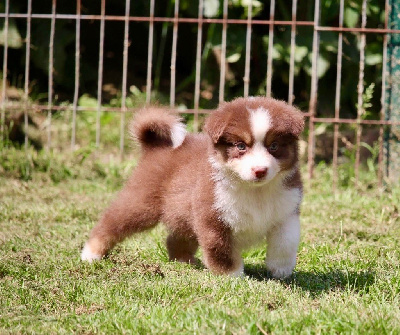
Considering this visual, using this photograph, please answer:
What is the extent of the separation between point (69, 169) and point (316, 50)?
9.02 feet

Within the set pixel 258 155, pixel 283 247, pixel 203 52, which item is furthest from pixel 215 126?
pixel 203 52

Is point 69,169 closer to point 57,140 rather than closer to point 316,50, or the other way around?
point 57,140

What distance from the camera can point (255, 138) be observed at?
3.77 m

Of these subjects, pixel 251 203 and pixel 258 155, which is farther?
pixel 251 203

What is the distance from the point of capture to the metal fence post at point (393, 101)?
6.90m

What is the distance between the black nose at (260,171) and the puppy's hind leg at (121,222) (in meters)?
1.06

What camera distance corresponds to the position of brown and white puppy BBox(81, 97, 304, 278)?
3818mm

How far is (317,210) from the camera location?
5.98 meters

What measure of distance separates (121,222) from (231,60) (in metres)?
4.05

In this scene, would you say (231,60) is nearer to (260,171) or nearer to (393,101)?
(393,101)

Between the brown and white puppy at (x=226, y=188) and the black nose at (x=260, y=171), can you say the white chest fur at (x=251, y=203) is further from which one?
the black nose at (x=260, y=171)

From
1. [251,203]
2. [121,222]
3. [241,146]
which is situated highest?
[241,146]

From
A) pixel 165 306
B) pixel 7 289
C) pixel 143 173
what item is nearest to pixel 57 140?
pixel 143 173

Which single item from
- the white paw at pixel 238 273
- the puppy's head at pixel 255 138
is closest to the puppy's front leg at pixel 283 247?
the white paw at pixel 238 273
